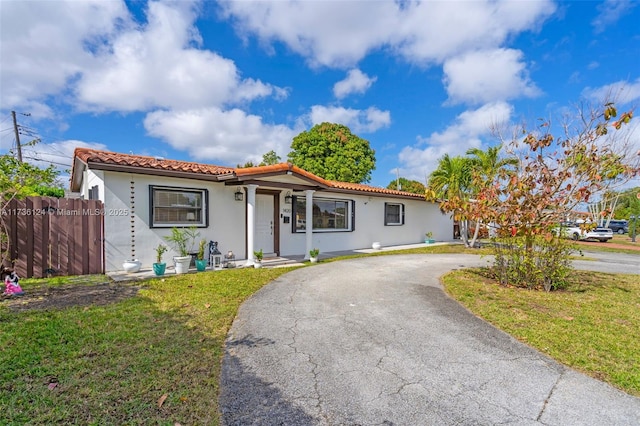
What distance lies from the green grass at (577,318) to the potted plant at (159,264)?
6.98 m

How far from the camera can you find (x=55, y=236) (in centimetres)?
748

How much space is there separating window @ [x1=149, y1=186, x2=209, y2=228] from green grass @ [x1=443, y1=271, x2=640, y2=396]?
7.44 m

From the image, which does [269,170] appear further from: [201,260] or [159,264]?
[159,264]

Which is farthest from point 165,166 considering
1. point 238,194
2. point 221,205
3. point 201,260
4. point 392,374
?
point 392,374

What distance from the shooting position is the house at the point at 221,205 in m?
8.17

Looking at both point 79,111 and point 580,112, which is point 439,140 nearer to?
point 580,112

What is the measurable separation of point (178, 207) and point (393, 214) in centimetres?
→ 1111

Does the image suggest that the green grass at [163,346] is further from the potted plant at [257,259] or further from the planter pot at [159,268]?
the potted plant at [257,259]

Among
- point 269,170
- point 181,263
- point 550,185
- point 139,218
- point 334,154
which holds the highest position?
point 334,154

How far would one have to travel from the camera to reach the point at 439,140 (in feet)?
60.6

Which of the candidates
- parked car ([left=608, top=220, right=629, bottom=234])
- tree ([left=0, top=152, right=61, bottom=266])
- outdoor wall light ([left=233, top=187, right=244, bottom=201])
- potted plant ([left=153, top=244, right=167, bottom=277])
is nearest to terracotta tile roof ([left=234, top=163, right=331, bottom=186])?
outdoor wall light ([left=233, top=187, right=244, bottom=201])

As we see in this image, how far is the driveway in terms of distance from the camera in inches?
101

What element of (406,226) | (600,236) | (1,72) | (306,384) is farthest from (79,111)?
(600,236)

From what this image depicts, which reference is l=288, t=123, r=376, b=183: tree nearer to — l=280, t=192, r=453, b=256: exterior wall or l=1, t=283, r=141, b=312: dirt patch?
l=280, t=192, r=453, b=256: exterior wall
